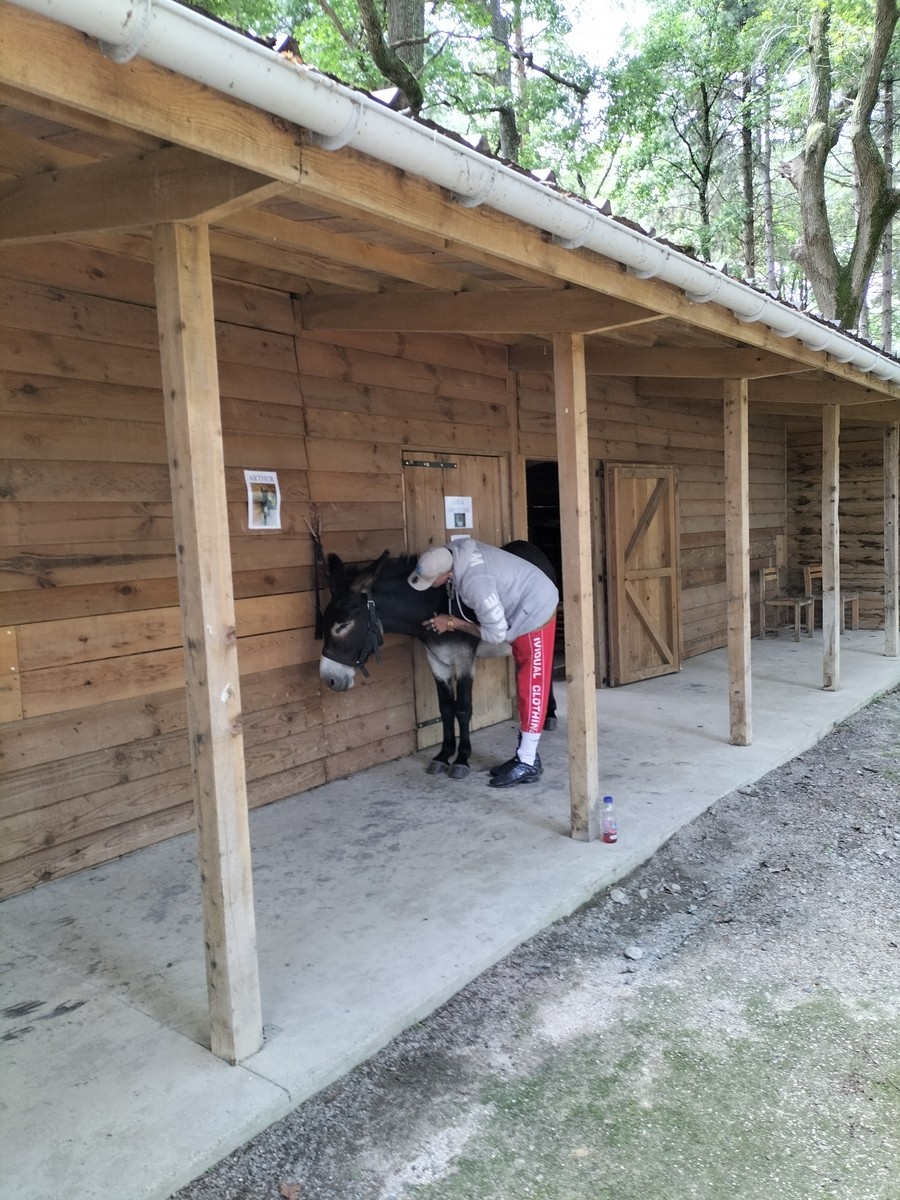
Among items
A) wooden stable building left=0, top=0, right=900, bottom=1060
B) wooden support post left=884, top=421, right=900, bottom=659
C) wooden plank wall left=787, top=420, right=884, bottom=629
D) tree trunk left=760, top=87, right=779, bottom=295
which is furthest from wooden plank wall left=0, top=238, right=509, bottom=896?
tree trunk left=760, top=87, right=779, bottom=295

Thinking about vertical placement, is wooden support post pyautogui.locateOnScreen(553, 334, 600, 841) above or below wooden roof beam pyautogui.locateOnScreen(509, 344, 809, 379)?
below

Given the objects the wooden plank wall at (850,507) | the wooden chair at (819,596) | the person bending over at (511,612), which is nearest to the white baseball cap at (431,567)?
the person bending over at (511,612)

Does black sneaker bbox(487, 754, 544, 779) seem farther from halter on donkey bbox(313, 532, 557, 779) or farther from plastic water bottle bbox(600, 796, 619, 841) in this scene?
plastic water bottle bbox(600, 796, 619, 841)

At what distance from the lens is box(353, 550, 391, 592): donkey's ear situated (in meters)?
4.58

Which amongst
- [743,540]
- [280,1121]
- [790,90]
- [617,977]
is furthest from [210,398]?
[790,90]

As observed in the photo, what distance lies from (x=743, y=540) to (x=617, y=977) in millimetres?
3228

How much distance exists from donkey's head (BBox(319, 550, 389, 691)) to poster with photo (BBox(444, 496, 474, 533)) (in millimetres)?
1154

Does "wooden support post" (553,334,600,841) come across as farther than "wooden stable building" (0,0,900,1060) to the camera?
Yes

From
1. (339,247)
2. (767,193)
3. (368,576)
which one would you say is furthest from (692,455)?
(767,193)

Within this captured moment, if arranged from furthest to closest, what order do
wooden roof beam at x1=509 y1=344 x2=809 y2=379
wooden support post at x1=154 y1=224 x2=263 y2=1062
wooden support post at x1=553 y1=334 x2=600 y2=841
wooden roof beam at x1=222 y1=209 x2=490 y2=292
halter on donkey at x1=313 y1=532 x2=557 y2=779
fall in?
wooden roof beam at x1=509 y1=344 x2=809 y2=379
halter on donkey at x1=313 y1=532 x2=557 y2=779
wooden support post at x1=553 y1=334 x2=600 y2=841
wooden roof beam at x1=222 y1=209 x2=490 y2=292
wooden support post at x1=154 y1=224 x2=263 y2=1062

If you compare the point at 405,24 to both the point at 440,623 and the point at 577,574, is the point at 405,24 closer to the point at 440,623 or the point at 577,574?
the point at 440,623

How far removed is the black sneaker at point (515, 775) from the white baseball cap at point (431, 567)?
1.17m

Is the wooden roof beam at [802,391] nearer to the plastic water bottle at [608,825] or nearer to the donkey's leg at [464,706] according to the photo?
the donkey's leg at [464,706]

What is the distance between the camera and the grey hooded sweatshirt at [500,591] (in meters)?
4.61
